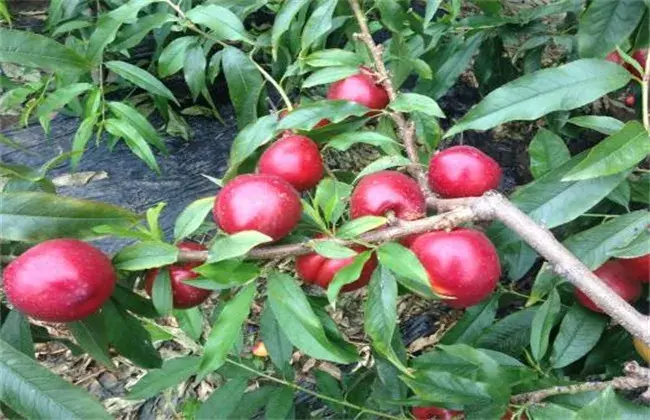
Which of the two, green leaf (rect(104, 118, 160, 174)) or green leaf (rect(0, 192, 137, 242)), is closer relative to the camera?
green leaf (rect(0, 192, 137, 242))

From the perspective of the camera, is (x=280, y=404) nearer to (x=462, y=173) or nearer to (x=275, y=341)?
(x=275, y=341)

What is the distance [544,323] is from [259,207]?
52 cm

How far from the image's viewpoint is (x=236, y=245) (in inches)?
35.8

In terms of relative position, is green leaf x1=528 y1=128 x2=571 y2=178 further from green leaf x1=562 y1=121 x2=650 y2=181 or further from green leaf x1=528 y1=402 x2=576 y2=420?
green leaf x1=528 y1=402 x2=576 y2=420

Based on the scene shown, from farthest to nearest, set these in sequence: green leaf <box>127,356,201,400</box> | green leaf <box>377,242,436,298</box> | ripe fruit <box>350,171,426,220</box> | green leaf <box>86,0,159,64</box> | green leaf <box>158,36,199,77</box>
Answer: green leaf <box>158,36,199,77</box>
green leaf <box>86,0,159,64</box>
green leaf <box>127,356,201,400</box>
ripe fruit <box>350,171,426,220</box>
green leaf <box>377,242,436,298</box>

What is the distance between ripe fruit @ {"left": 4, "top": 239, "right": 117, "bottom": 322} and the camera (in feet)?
3.08

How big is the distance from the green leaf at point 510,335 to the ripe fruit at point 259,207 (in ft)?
1.83

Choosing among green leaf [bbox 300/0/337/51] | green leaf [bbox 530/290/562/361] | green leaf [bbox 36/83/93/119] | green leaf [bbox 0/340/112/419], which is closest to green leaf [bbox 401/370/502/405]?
green leaf [bbox 530/290/562/361]

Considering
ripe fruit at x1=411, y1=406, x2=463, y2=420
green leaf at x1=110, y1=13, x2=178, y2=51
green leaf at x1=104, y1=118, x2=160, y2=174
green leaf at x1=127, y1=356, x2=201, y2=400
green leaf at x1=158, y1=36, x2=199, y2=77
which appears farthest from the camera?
green leaf at x1=104, y1=118, x2=160, y2=174

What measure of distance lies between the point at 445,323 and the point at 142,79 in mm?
1109

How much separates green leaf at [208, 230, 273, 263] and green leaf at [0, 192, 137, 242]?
218mm

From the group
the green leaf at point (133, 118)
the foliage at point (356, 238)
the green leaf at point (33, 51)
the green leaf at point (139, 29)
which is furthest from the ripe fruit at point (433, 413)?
the green leaf at point (133, 118)

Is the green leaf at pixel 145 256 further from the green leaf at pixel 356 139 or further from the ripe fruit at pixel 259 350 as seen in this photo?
the ripe fruit at pixel 259 350

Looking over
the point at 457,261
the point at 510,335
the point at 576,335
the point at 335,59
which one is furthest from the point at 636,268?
the point at 335,59
